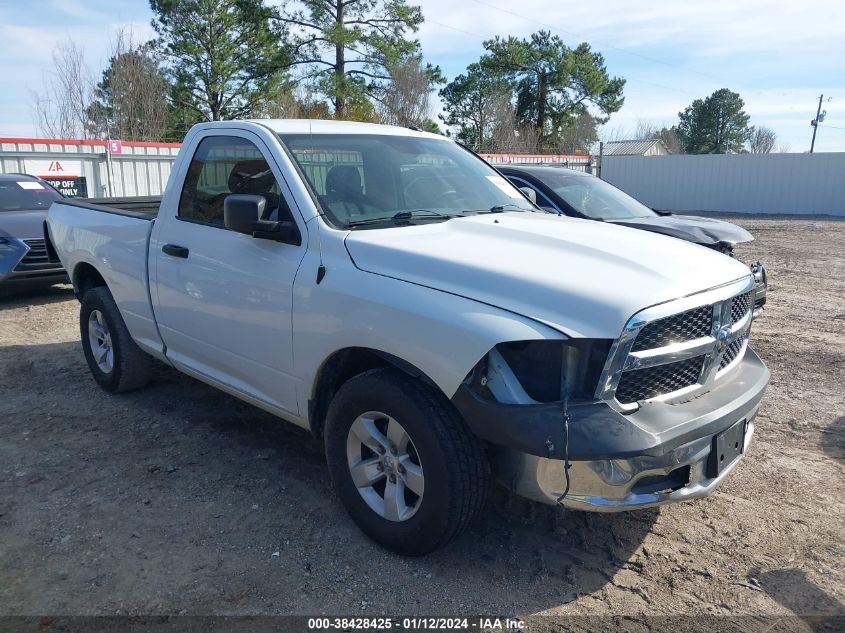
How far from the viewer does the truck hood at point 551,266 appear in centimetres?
270

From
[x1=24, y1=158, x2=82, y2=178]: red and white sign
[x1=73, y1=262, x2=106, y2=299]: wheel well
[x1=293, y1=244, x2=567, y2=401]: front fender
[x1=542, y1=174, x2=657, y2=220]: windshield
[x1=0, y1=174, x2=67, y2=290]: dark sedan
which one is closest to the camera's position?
[x1=293, y1=244, x2=567, y2=401]: front fender

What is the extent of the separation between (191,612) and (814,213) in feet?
88.3

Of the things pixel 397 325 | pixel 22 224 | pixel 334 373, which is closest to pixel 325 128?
pixel 334 373

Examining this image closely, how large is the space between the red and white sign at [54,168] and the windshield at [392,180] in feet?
39.5

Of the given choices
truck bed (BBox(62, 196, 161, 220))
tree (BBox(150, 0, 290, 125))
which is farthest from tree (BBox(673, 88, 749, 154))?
truck bed (BBox(62, 196, 161, 220))

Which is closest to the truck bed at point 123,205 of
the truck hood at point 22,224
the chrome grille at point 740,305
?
the truck hood at point 22,224

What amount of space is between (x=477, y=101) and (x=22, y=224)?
3424cm

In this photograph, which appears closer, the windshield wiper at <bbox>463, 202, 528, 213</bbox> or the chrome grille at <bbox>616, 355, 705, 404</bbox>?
the chrome grille at <bbox>616, 355, 705, 404</bbox>

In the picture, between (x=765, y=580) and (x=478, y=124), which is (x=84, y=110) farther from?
(x=765, y=580)

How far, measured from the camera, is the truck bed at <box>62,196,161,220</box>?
5.20m

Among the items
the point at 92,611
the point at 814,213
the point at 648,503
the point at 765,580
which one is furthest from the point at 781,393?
the point at 814,213

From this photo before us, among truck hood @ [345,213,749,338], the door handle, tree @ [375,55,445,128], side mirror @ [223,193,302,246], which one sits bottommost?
the door handle

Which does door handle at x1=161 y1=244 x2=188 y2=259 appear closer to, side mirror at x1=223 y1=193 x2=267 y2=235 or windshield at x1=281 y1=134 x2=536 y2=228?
side mirror at x1=223 y1=193 x2=267 y2=235

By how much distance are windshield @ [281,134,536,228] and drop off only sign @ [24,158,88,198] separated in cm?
1199
